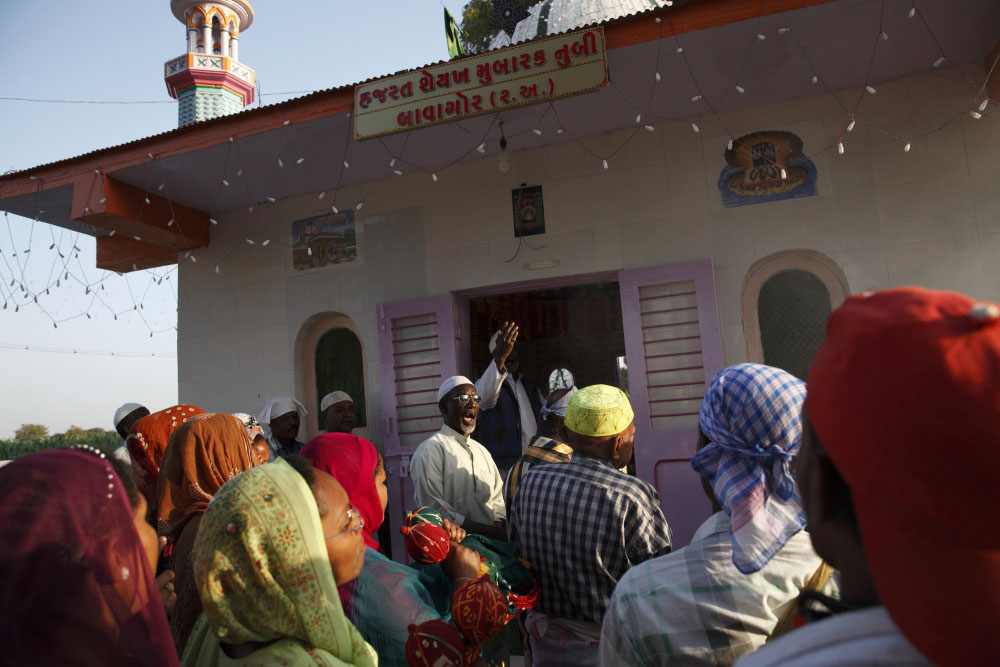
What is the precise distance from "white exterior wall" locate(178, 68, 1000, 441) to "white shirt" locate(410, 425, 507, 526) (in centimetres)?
219

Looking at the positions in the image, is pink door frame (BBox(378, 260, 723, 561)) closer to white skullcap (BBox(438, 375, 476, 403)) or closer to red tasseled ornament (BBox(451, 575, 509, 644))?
white skullcap (BBox(438, 375, 476, 403))

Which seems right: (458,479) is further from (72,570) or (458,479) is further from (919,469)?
(919,469)

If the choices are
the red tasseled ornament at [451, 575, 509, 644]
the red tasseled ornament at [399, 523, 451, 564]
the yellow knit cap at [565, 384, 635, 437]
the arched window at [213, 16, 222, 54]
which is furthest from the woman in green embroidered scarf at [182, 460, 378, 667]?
the arched window at [213, 16, 222, 54]

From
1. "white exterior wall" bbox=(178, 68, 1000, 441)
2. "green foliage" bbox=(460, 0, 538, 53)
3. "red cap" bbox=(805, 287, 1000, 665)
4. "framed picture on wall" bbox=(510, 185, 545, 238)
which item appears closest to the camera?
"red cap" bbox=(805, 287, 1000, 665)

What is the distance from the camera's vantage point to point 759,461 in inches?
66.6

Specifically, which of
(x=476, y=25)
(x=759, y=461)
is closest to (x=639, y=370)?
(x=759, y=461)

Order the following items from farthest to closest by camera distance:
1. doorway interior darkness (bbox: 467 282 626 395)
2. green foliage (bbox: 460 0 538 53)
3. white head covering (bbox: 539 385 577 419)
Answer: green foliage (bbox: 460 0 538 53)
doorway interior darkness (bbox: 467 282 626 395)
white head covering (bbox: 539 385 577 419)

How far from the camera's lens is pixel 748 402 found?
66.3 inches

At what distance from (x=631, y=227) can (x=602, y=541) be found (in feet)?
11.8

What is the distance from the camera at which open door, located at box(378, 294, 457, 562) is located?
6020 mm

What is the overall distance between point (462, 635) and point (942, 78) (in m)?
5.09

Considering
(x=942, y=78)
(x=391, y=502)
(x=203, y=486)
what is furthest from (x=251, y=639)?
(x=942, y=78)

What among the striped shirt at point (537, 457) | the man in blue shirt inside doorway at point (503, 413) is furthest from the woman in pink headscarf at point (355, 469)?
the man in blue shirt inside doorway at point (503, 413)

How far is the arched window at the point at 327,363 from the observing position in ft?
21.9
